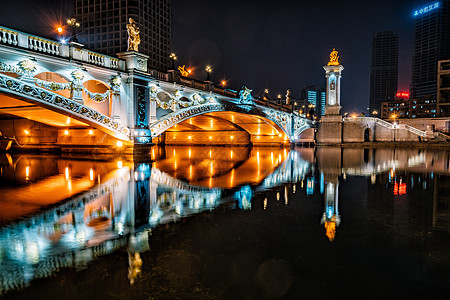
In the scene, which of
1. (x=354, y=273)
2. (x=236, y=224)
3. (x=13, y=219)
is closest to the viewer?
(x=354, y=273)

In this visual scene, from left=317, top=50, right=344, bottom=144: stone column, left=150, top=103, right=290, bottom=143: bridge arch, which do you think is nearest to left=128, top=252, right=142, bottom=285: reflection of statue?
left=150, top=103, right=290, bottom=143: bridge arch

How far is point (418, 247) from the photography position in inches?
182

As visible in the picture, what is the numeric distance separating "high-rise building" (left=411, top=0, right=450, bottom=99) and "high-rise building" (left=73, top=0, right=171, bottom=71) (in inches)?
5855

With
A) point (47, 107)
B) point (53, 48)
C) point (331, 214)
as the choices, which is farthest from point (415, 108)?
point (331, 214)

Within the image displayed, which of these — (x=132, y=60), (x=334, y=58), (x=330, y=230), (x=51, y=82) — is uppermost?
(x=334, y=58)

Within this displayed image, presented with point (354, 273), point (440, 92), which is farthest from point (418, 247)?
point (440, 92)

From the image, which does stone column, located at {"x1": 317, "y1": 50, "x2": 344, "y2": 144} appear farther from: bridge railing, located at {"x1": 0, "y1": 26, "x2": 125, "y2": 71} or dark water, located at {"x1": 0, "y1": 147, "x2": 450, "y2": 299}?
dark water, located at {"x1": 0, "y1": 147, "x2": 450, "y2": 299}

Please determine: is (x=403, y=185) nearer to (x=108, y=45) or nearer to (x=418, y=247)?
(x=418, y=247)

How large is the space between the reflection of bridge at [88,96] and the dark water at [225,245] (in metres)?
8.84

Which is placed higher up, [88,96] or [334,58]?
[334,58]

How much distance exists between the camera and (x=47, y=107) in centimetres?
1616

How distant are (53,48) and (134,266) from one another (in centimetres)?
1626

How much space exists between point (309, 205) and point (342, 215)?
3.43 feet

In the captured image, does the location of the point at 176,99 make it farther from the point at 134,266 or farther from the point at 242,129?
the point at 242,129
